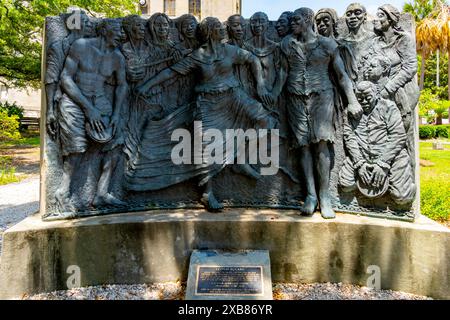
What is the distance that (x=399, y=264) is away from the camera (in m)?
4.27

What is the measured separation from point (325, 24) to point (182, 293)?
4.01m

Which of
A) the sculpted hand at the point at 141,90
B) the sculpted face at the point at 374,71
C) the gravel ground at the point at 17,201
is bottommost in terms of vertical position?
the gravel ground at the point at 17,201

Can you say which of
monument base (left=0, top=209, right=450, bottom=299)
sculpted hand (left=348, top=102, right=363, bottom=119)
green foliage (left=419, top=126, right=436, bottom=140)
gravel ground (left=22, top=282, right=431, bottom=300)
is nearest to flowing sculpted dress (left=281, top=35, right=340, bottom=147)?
sculpted hand (left=348, top=102, right=363, bottom=119)

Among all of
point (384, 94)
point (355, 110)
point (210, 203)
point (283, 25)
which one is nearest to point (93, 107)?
point (210, 203)

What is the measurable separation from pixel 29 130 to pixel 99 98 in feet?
88.9

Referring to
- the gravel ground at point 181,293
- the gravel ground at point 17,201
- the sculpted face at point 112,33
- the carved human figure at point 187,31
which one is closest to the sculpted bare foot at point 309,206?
the gravel ground at point 181,293

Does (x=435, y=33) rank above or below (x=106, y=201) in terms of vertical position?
above

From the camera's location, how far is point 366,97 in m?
4.49

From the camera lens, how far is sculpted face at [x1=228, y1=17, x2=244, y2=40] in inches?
185

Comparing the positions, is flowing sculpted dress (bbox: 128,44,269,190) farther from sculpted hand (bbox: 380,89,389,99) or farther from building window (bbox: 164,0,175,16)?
building window (bbox: 164,0,175,16)

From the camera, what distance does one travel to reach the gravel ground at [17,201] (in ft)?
22.9

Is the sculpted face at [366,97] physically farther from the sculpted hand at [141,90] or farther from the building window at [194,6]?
the building window at [194,6]

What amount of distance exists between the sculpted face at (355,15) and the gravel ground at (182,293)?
3461 mm

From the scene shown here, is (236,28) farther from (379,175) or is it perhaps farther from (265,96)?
(379,175)
